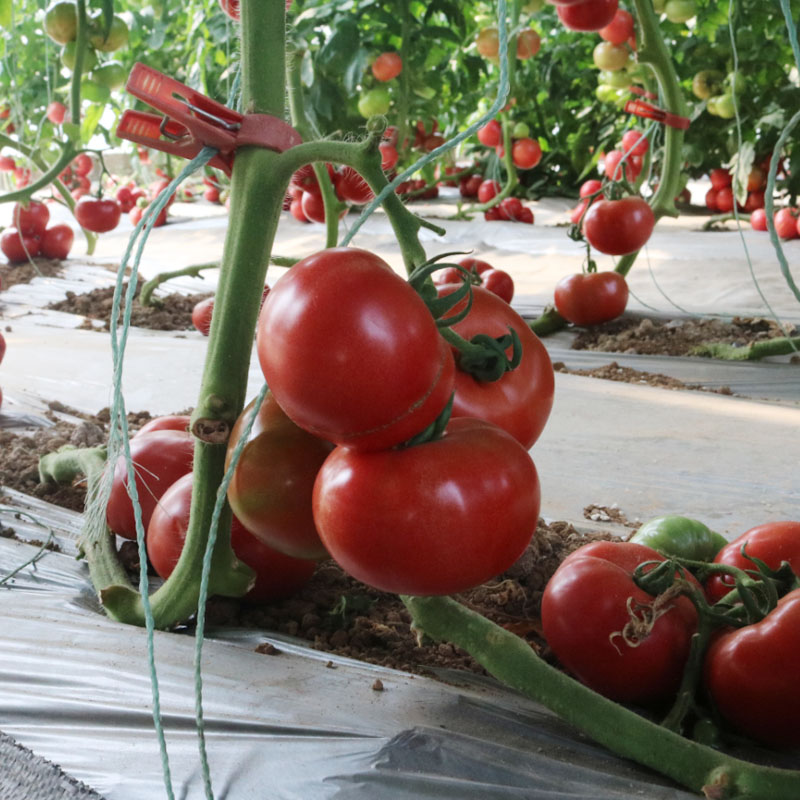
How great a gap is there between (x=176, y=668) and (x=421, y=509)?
31cm

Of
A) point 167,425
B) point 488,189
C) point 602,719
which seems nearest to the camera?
point 602,719

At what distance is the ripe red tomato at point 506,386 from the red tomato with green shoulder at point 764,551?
0.83ft

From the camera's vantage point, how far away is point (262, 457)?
752 millimetres

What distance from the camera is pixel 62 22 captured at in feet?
6.16

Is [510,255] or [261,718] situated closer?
[261,718]

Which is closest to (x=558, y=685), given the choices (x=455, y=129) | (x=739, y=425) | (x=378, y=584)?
(x=378, y=584)

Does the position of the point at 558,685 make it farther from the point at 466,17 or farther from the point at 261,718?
the point at 466,17

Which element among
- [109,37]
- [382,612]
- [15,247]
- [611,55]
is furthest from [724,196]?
[382,612]

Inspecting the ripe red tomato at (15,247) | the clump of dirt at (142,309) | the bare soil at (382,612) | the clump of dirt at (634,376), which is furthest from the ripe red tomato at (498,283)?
the ripe red tomato at (15,247)

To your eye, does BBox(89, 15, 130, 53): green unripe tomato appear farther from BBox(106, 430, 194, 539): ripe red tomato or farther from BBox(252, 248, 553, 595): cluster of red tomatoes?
BBox(252, 248, 553, 595): cluster of red tomatoes

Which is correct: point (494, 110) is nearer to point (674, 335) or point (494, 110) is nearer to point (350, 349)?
point (350, 349)

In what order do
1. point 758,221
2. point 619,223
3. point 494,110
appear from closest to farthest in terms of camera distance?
point 494,110 < point 619,223 < point 758,221

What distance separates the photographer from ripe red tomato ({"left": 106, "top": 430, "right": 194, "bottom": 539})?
1.08 meters

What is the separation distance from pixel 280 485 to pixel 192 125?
0.28m
